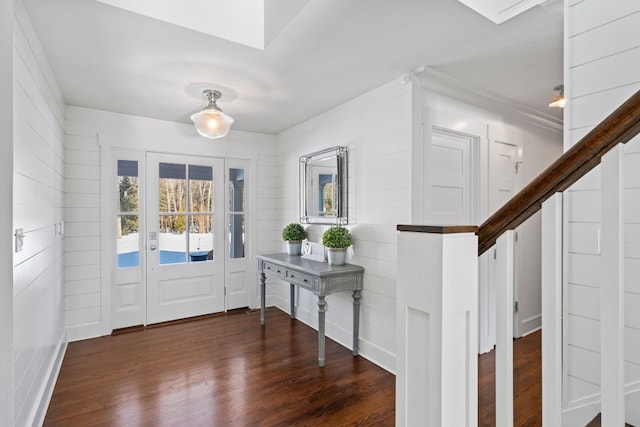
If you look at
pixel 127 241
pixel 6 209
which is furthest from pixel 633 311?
pixel 127 241

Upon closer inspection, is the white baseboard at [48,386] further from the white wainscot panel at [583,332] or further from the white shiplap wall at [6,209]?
the white wainscot panel at [583,332]

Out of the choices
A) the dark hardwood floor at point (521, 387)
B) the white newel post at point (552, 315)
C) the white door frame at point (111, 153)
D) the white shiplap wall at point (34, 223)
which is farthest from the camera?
the white door frame at point (111, 153)

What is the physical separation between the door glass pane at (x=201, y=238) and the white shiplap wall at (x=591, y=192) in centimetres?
351

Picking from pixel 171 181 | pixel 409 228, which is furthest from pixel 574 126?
pixel 171 181

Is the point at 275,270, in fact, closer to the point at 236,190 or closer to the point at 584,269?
the point at 236,190

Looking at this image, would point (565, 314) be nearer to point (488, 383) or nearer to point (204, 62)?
point (488, 383)

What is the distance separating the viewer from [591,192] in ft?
4.87

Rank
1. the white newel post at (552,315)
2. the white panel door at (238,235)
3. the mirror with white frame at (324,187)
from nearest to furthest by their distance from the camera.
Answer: the white newel post at (552,315)
the mirror with white frame at (324,187)
the white panel door at (238,235)

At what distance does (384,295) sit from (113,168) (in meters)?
3.05

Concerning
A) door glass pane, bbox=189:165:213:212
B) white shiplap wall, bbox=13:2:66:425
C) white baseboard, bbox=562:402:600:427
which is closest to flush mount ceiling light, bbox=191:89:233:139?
white shiplap wall, bbox=13:2:66:425

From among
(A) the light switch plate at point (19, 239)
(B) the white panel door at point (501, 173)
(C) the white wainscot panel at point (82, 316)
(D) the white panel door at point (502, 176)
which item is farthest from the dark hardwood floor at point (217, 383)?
(B) the white panel door at point (501, 173)

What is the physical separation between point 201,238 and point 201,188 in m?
0.60

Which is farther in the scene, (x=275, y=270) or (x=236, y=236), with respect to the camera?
(x=236, y=236)

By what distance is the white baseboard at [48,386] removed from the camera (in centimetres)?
198
